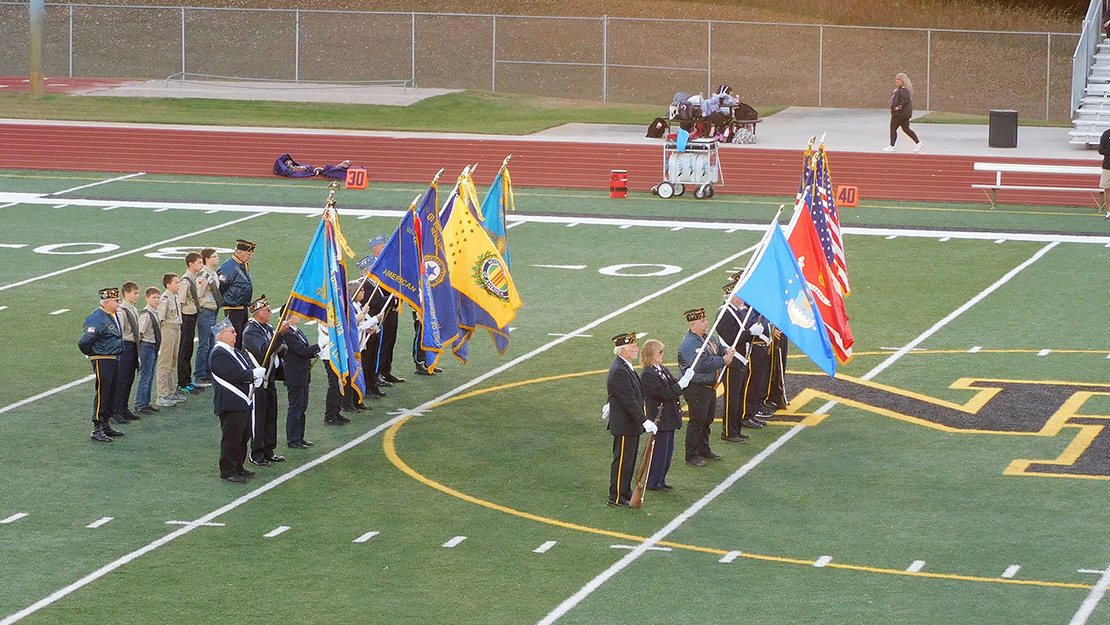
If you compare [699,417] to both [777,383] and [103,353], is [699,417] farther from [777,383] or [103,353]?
[103,353]

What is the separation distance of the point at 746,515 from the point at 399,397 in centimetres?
549

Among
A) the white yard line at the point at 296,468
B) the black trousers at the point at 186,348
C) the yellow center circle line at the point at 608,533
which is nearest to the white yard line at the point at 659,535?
the yellow center circle line at the point at 608,533

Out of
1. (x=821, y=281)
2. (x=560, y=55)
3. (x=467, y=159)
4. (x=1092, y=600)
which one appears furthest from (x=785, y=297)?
(x=560, y=55)

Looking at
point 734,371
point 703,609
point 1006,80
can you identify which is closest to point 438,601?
point 703,609

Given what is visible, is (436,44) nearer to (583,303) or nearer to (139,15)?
(139,15)

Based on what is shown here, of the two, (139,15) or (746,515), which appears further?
(139,15)

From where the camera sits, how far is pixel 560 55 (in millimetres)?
64125

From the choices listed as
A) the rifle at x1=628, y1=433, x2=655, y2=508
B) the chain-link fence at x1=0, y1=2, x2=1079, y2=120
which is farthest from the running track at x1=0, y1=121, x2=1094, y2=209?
the chain-link fence at x1=0, y1=2, x2=1079, y2=120

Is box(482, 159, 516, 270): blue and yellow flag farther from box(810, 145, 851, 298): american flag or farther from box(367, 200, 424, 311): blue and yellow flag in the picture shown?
box(810, 145, 851, 298): american flag

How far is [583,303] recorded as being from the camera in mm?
24484

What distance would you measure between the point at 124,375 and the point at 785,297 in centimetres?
672

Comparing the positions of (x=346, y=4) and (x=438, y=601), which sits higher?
(x=346, y=4)

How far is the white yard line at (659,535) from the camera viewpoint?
12.9 meters

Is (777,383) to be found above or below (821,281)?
below
